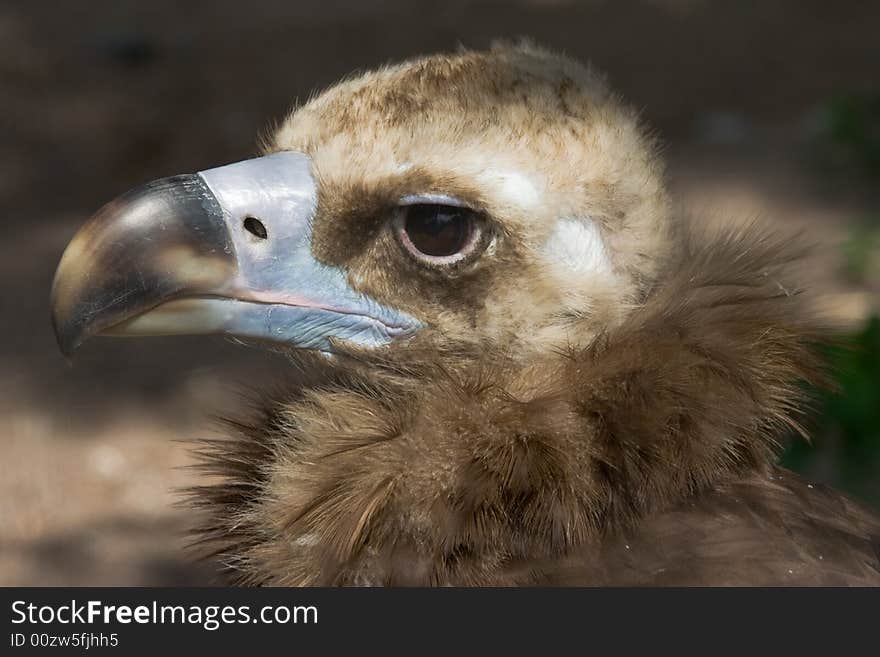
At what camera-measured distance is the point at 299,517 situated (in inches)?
69.1

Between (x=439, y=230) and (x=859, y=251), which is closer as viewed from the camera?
(x=439, y=230)

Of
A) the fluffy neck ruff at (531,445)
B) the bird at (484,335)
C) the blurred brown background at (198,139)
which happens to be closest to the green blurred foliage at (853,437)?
the blurred brown background at (198,139)

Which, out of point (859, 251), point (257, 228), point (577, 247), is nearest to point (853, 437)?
point (859, 251)

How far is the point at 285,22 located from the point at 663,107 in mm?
2125

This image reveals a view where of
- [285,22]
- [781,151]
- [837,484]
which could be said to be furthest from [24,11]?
[837,484]

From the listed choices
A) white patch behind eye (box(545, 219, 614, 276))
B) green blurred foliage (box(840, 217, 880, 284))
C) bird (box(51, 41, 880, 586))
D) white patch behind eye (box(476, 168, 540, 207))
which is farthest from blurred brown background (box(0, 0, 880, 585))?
white patch behind eye (box(476, 168, 540, 207))

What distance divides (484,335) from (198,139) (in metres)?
4.10

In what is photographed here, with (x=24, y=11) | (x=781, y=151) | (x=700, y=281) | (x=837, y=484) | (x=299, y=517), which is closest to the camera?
(x=299, y=517)

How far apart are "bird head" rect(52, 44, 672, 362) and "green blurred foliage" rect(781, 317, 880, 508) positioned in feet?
5.64

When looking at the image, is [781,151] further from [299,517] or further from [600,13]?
[299,517]

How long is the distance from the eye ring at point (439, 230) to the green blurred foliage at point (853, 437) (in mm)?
1879

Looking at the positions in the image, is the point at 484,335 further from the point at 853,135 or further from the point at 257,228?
the point at 853,135

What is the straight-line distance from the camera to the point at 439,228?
72.7 inches

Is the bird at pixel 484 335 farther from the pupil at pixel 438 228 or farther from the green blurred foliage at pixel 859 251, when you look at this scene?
the green blurred foliage at pixel 859 251
